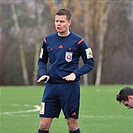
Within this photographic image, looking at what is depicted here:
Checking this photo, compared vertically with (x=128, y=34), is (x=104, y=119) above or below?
above

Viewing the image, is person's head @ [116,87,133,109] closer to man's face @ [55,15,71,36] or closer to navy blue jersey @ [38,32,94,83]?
navy blue jersey @ [38,32,94,83]

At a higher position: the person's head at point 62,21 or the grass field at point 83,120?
the person's head at point 62,21

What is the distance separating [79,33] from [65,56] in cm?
3123

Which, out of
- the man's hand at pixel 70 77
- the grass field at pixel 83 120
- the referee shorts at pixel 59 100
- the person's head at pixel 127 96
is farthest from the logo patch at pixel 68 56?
the grass field at pixel 83 120

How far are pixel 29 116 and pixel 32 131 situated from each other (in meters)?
2.60

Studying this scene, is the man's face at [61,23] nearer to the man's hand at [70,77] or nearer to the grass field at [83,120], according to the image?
the man's hand at [70,77]

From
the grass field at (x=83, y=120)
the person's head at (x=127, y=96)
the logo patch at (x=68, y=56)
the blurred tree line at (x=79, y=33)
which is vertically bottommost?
the blurred tree line at (x=79, y=33)

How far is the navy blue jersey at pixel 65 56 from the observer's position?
23.4ft

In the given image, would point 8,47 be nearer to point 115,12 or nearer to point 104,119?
point 115,12

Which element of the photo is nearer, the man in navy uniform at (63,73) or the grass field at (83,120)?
the man in navy uniform at (63,73)

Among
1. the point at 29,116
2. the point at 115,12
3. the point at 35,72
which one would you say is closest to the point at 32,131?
the point at 29,116

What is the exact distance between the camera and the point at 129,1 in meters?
38.2

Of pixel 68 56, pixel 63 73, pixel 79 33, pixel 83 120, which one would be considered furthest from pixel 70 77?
pixel 79 33

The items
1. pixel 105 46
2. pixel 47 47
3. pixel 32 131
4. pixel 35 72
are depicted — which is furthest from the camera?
pixel 105 46
